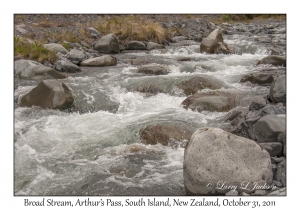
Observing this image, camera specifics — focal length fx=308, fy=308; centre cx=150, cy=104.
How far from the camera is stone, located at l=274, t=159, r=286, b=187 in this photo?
15.7 feet

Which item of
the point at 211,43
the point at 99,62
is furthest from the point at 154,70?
the point at 211,43

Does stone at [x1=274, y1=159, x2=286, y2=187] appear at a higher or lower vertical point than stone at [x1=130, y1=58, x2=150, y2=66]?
lower

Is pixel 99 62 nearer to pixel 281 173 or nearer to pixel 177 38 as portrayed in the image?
pixel 177 38

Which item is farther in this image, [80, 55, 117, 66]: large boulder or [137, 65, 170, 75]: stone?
[80, 55, 117, 66]: large boulder

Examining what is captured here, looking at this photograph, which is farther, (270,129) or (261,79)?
(261,79)

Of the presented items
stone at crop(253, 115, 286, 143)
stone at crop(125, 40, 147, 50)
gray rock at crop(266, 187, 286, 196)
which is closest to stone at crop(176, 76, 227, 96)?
stone at crop(253, 115, 286, 143)

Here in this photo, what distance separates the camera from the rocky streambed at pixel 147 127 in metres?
4.84

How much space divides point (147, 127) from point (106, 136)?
3.12ft

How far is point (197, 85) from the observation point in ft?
32.2

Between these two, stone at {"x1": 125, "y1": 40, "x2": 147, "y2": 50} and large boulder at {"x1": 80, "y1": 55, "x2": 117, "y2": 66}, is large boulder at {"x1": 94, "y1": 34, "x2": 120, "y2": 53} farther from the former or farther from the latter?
large boulder at {"x1": 80, "y1": 55, "x2": 117, "y2": 66}

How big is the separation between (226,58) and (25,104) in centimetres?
948

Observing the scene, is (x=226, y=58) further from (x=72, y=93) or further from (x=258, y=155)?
(x=258, y=155)

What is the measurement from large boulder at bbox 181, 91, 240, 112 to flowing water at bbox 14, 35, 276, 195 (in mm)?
206
